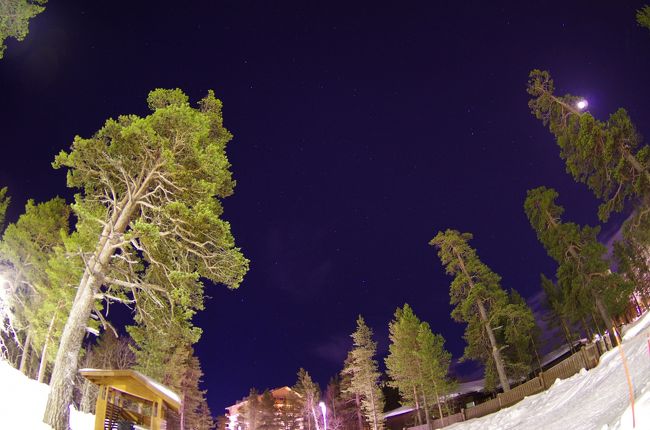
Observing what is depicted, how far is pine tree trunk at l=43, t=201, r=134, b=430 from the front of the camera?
37.0ft

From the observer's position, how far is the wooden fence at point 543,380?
53.7 feet

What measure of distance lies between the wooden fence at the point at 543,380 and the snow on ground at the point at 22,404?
755 inches

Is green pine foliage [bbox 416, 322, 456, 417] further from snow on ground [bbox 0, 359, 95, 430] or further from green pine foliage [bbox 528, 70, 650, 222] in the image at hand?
snow on ground [bbox 0, 359, 95, 430]

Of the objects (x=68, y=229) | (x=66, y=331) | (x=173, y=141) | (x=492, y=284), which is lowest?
(x=66, y=331)

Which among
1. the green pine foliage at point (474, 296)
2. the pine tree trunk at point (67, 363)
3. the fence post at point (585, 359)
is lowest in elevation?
the fence post at point (585, 359)

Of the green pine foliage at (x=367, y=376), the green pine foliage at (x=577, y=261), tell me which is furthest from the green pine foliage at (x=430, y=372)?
the green pine foliage at (x=577, y=261)

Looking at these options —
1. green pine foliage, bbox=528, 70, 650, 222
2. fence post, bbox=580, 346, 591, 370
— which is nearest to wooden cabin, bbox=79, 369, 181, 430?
fence post, bbox=580, 346, 591, 370

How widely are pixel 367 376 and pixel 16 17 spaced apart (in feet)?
133

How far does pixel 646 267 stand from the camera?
4769 centimetres

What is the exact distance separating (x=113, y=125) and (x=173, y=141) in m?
2.08

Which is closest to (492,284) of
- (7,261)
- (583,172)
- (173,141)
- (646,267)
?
(583,172)

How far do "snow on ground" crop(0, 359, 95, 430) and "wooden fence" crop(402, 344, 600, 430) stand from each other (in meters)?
19.2

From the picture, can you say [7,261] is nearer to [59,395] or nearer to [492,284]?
[59,395]

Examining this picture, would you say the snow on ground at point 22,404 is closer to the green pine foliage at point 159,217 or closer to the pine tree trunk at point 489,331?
the green pine foliage at point 159,217
